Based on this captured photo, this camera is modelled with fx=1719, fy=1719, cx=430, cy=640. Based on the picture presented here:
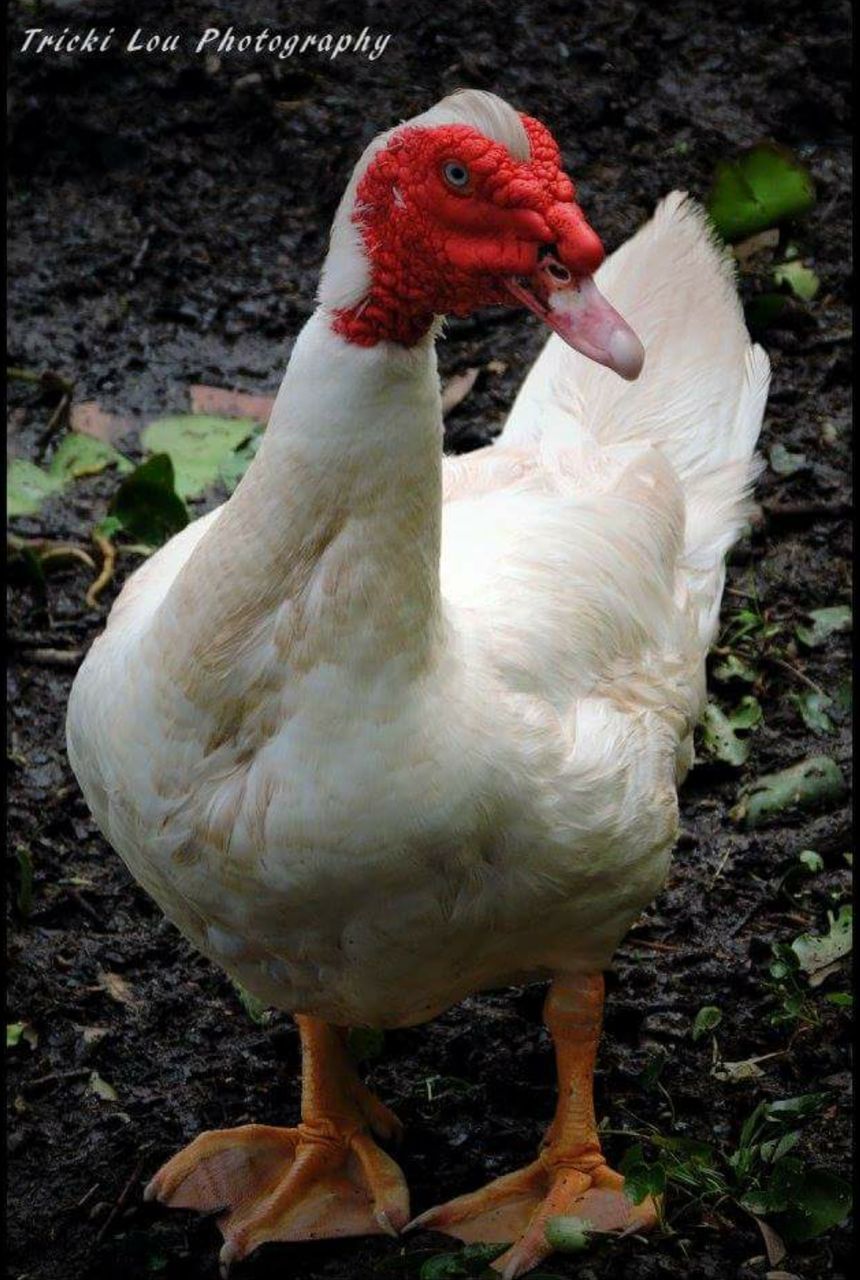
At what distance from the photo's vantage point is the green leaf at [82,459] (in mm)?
5098

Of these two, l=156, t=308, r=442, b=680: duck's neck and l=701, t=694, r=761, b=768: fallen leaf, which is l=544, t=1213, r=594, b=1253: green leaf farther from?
l=701, t=694, r=761, b=768: fallen leaf

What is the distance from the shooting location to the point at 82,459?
513 centimetres

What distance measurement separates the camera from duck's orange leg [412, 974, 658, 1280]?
10.6ft

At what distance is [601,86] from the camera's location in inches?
239

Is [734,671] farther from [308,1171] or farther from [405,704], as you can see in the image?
[405,704]

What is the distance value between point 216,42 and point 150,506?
2175 millimetres

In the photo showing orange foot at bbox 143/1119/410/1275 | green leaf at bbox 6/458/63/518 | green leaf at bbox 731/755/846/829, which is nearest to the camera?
orange foot at bbox 143/1119/410/1275

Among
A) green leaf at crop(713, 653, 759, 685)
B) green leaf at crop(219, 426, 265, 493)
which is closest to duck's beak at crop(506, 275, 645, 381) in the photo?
green leaf at crop(713, 653, 759, 685)

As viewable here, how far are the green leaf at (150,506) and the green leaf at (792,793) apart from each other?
174 centimetres

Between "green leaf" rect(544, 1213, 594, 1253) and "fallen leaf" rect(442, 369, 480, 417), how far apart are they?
265 cm

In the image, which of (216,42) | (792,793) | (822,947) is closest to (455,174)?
(822,947)

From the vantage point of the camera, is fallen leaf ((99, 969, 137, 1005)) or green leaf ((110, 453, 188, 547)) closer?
fallen leaf ((99, 969, 137, 1005))

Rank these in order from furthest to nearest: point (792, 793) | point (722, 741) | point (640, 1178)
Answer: point (722, 741) < point (792, 793) < point (640, 1178)

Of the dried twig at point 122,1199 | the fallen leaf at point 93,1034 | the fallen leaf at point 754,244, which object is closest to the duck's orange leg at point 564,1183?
the dried twig at point 122,1199
